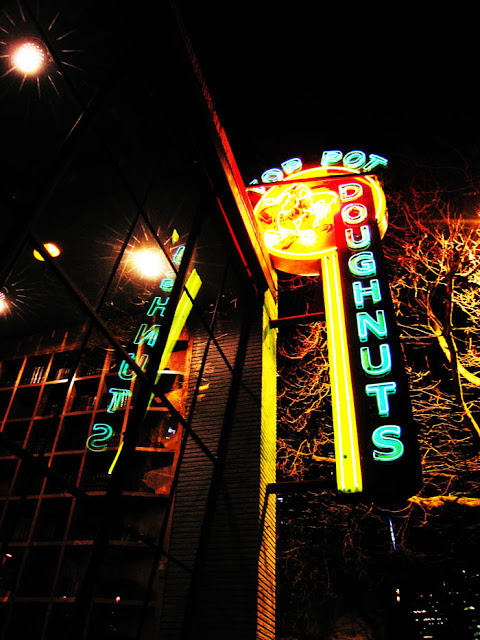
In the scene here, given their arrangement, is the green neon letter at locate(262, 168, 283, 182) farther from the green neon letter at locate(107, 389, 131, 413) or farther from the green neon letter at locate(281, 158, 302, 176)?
the green neon letter at locate(107, 389, 131, 413)

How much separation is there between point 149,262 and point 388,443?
5.75 meters

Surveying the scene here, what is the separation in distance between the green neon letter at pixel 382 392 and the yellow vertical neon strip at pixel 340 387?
28 centimetres

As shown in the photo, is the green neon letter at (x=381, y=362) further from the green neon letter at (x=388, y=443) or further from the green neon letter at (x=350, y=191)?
the green neon letter at (x=350, y=191)

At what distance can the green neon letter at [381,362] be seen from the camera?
6.40 meters

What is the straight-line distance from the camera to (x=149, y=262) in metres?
9.21

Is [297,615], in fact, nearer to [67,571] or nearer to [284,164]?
[67,571]

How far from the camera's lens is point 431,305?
1076cm

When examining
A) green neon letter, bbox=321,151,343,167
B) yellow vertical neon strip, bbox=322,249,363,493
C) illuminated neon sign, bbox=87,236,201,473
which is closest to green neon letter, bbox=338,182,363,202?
green neon letter, bbox=321,151,343,167

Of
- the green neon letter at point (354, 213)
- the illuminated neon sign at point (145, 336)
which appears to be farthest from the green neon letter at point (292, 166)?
the illuminated neon sign at point (145, 336)

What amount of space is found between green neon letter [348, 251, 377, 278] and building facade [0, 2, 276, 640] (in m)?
1.67

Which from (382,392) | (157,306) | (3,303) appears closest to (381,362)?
(382,392)

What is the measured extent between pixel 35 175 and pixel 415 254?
8244 mm

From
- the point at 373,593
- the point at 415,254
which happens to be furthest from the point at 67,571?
the point at 373,593

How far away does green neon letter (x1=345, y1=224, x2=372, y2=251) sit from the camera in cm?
798
